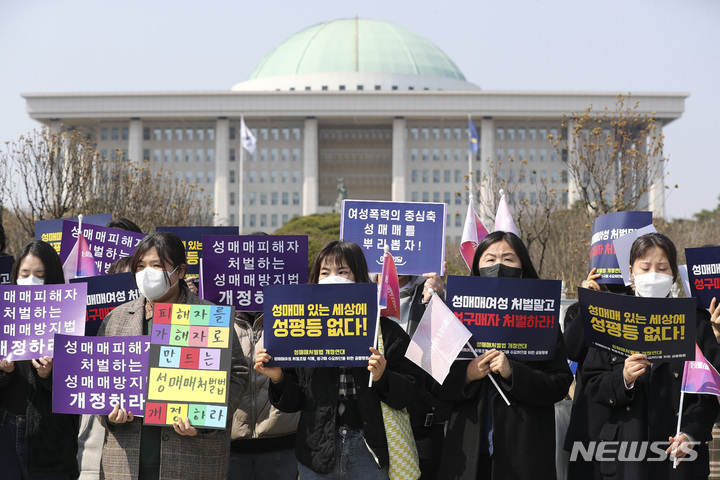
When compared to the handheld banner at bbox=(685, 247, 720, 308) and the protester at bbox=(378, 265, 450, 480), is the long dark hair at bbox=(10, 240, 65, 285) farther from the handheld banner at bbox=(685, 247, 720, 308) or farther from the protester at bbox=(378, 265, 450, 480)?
the handheld banner at bbox=(685, 247, 720, 308)

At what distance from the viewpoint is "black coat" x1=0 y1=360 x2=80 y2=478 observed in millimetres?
5246

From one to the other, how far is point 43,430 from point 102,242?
106 inches

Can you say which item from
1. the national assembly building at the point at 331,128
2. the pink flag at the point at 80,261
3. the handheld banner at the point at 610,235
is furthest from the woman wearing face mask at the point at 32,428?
the national assembly building at the point at 331,128

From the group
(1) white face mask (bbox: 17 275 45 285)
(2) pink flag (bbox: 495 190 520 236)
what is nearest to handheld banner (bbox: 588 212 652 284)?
(2) pink flag (bbox: 495 190 520 236)

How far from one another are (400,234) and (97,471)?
9.73ft

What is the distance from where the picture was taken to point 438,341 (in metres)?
4.79

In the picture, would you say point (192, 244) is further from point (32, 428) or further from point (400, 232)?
point (32, 428)

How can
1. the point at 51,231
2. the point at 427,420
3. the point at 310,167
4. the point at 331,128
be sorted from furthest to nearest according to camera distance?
the point at 331,128 → the point at 310,167 → the point at 51,231 → the point at 427,420

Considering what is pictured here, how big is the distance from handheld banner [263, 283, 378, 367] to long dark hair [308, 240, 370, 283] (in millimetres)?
244

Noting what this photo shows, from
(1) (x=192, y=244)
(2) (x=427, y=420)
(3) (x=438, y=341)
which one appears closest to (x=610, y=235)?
(2) (x=427, y=420)

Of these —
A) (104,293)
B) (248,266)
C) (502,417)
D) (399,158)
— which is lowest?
(502,417)

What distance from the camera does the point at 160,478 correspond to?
475 centimetres

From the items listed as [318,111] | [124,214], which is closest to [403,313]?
[124,214]

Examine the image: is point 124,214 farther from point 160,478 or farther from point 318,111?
point 318,111
